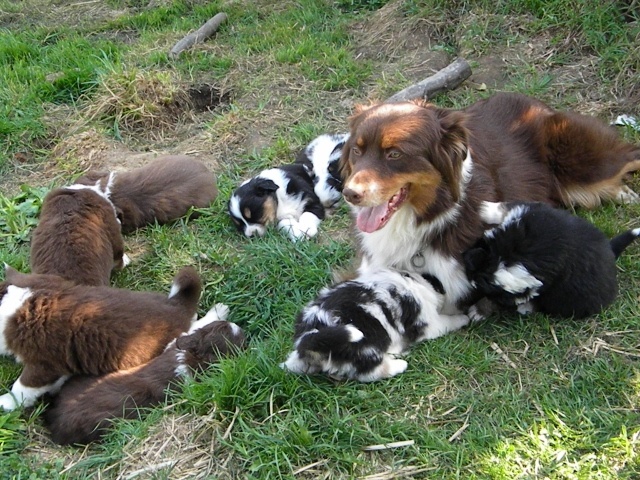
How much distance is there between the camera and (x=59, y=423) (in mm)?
3926

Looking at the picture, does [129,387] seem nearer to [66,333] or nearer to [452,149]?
[66,333]

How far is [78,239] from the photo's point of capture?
486cm

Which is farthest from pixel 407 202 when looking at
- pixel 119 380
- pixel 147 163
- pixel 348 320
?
pixel 147 163

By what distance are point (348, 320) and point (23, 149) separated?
483 cm

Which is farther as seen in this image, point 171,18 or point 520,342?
point 171,18

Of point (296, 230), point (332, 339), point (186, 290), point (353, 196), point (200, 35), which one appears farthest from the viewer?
point (200, 35)

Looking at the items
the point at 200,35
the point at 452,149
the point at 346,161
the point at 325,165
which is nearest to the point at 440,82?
the point at 325,165

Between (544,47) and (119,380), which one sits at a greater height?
(544,47)

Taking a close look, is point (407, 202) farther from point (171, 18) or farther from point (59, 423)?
point (171, 18)

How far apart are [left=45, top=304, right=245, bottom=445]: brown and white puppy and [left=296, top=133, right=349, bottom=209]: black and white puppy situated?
215 cm

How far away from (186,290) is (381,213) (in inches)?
61.2

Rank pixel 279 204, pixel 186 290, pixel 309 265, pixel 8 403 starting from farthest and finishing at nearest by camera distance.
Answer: pixel 279 204 → pixel 309 265 → pixel 186 290 → pixel 8 403

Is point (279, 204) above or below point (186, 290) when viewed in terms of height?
below

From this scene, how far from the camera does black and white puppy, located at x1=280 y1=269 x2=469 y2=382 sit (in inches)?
144
